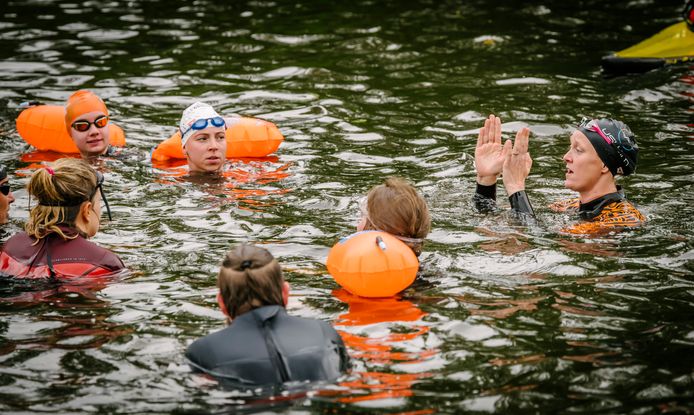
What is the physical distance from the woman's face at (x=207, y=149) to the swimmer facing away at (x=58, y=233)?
3.64 meters

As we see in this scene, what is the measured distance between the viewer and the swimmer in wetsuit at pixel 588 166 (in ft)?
29.0

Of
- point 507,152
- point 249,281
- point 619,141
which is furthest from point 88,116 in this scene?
point 249,281

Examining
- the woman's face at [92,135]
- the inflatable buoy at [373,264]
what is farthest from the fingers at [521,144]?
the woman's face at [92,135]

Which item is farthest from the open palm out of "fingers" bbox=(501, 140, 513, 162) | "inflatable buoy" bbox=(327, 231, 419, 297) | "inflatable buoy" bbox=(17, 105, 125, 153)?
"inflatable buoy" bbox=(17, 105, 125, 153)

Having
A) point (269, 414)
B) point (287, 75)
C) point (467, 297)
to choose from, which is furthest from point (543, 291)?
point (287, 75)

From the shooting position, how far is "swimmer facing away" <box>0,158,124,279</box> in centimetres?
724

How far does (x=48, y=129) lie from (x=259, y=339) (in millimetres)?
7658

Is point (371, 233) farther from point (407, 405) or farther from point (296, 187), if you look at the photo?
point (296, 187)

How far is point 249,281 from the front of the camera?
5512 mm

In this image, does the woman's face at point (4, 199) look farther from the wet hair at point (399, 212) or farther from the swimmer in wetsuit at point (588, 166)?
the swimmer in wetsuit at point (588, 166)

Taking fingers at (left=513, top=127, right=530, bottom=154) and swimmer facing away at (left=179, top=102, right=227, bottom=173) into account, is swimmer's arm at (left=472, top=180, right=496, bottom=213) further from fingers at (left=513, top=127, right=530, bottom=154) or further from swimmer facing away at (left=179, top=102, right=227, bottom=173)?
swimmer facing away at (left=179, top=102, right=227, bottom=173)

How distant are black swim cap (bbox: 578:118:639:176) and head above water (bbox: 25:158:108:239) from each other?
4815 millimetres

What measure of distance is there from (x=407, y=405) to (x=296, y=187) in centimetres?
552

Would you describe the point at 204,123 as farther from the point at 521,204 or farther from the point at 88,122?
the point at 521,204
